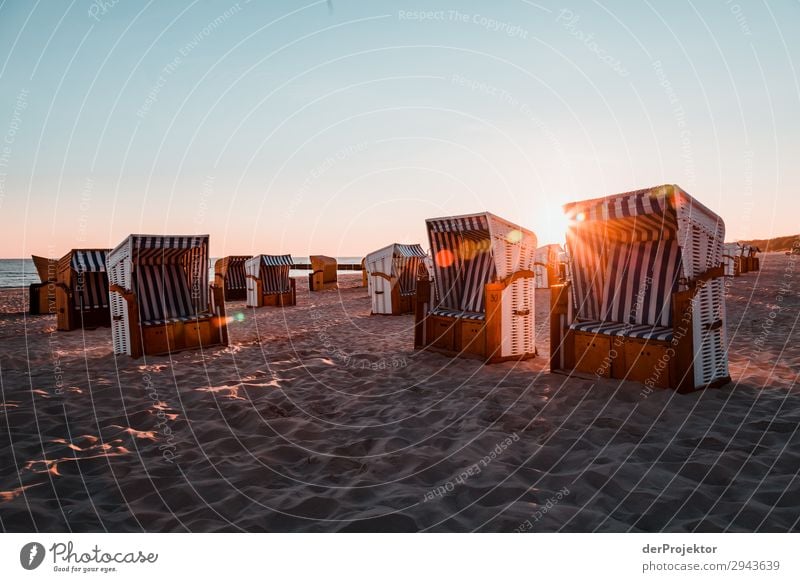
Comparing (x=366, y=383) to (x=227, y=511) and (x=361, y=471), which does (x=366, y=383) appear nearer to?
(x=361, y=471)

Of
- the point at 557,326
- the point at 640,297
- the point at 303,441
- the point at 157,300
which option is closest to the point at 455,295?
the point at 557,326

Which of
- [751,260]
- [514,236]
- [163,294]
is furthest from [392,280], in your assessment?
[751,260]

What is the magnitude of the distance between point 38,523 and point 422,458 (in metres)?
2.93

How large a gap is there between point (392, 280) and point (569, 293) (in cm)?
960

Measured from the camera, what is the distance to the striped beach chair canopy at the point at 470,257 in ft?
26.6

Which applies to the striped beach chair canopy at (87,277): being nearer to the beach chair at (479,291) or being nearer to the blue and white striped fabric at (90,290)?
the blue and white striped fabric at (90,290)

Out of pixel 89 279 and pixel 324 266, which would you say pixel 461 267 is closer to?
pixel 89 279

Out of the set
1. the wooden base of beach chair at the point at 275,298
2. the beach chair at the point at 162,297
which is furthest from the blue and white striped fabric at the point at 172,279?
the wooden base of beach chair at the point at 275,298

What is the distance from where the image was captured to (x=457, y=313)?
911 cm

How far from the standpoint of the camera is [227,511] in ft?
11.3

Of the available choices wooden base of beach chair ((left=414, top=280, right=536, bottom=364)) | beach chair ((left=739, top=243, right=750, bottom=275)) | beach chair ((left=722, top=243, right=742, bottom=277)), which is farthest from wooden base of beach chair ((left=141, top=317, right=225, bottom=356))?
beach chair ((left=739, top=243, right=750, bottom=275))

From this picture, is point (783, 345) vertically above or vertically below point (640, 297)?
below

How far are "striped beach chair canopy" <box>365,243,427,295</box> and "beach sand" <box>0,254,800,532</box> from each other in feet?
28.5

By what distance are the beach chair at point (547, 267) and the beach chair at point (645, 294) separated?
16863mm
